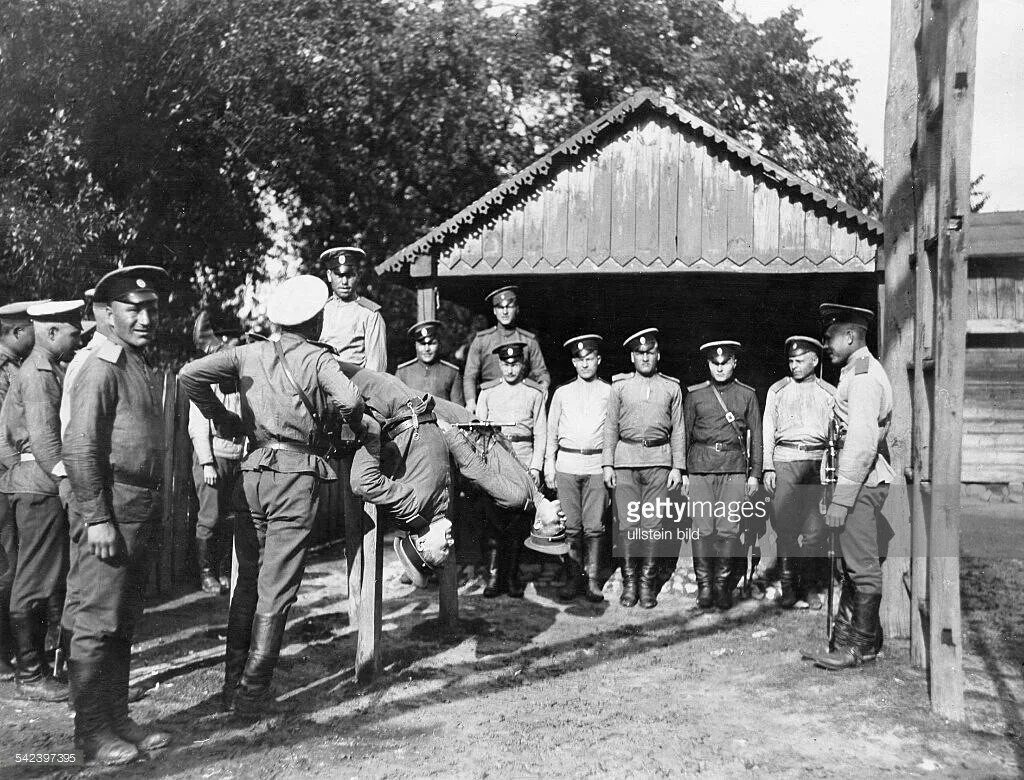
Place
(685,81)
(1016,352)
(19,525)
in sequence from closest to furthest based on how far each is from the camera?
(19,525), (1016,352), (685,81)

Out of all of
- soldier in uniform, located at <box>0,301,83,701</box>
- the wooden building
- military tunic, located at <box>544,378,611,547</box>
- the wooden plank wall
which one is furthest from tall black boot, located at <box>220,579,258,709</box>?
the wooden plank wall

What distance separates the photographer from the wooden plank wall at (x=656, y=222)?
9562 mm

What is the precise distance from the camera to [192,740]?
4.65 metres

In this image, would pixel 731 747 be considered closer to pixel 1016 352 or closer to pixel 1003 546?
pixel 1003 546

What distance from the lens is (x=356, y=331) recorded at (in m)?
7.20

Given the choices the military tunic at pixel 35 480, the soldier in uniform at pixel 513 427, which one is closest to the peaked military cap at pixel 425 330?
the soldier in uniform at pixel 513 427

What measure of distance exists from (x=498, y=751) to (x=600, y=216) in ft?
21.7

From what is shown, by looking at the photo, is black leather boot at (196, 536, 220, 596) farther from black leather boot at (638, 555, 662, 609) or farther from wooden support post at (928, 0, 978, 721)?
wooden support post at (928, 0, 978, 721)

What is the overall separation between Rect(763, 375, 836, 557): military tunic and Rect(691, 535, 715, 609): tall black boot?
602 millimetres

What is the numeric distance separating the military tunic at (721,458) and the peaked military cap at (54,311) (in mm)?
5119

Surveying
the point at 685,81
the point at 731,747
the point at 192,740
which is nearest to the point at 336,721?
the point at 192,740

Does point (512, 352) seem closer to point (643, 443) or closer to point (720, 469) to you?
point (643, 443)

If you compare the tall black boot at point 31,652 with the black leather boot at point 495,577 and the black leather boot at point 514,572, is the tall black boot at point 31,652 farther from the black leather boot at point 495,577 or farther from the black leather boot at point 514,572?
the black leather boot at point 514,572

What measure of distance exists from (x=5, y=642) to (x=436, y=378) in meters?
4.13
